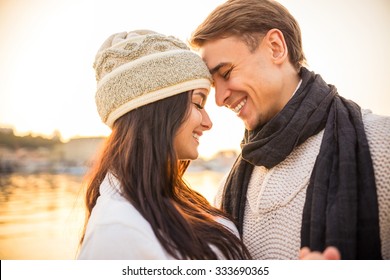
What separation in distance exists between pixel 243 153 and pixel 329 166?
15.2 inches

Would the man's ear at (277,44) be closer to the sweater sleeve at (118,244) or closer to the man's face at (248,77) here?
the man's face at (248,77)

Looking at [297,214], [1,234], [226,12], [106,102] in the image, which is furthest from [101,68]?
[1,234]

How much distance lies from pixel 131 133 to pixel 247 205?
613 mm

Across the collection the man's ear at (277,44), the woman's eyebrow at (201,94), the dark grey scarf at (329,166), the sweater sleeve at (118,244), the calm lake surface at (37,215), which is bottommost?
the calm lake surface at (37,215)

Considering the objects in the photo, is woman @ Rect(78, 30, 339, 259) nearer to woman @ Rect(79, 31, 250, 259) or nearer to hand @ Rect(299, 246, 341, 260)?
woman @ Rect(79, 31, 250, 259)

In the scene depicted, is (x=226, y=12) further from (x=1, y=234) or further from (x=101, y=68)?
(x=1, y=234)

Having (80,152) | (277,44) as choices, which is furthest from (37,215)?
(277,44)

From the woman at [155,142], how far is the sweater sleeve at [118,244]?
4cm

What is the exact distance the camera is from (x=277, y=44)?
1.67 m

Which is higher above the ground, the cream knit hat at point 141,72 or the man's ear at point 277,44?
the man's ear at point 277,44

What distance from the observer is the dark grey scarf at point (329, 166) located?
4.05 ft

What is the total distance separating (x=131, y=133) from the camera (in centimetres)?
137

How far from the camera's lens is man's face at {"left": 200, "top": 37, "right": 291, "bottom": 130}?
1.64 meters

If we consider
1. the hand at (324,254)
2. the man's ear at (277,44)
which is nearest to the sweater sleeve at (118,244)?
the hand at (324,254)
